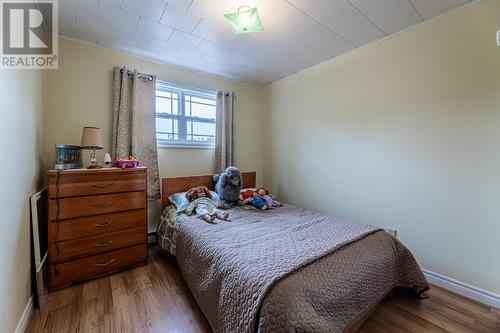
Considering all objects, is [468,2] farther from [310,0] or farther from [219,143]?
[219,143]

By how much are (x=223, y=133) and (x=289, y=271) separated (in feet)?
7.89

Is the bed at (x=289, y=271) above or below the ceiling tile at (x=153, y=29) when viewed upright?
below

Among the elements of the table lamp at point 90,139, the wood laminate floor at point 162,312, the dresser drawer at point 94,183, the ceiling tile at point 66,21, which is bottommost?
the wood laminate floor at point 162,312

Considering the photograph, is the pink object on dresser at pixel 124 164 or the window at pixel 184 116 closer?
the pink object on dresser at pixel 124 164

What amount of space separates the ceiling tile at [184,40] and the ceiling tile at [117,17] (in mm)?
348

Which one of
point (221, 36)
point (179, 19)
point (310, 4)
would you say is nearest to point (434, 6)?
point (310, 4)

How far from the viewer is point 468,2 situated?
172cm

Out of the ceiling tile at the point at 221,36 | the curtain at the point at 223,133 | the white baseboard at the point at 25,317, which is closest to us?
the white baseboard at the point at 25,317

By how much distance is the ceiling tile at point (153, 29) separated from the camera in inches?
77.9

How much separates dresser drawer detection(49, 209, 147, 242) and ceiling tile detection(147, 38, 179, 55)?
70.5 inches

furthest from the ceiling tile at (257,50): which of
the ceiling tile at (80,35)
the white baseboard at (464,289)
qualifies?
the white baseboard at (464,289)

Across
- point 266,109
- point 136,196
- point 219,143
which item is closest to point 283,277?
point 136,196

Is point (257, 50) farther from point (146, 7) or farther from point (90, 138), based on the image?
point (90, 138)

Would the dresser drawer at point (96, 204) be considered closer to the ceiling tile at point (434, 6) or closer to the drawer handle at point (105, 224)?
the drawer handle at point (105, 224)
